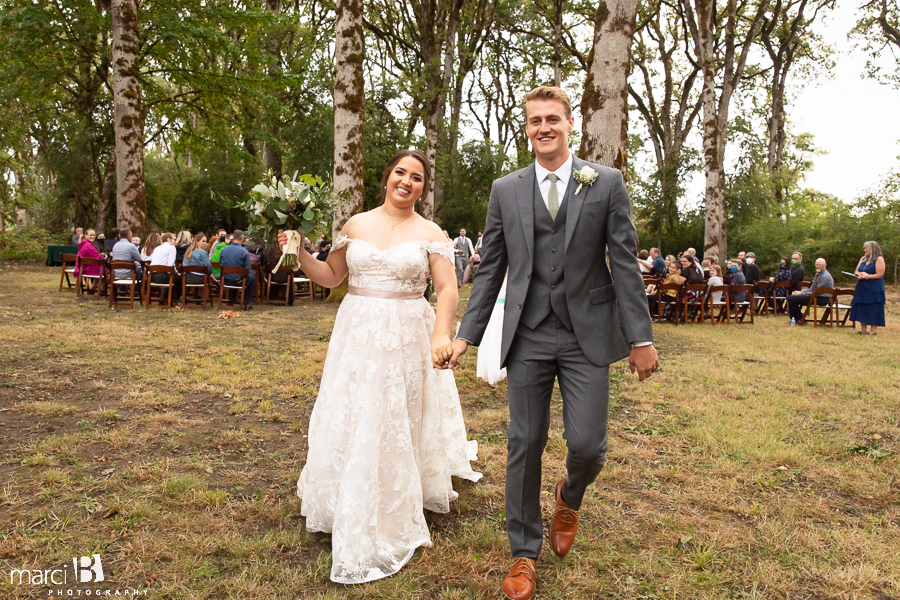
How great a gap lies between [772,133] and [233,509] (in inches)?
1194

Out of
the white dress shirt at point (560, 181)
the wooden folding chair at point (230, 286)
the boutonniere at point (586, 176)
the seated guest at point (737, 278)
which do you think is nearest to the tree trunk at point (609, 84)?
the white dress shirt at point (560, 181)

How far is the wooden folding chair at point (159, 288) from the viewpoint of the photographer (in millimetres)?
13047

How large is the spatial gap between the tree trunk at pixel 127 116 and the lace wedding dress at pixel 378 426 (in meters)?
14.6

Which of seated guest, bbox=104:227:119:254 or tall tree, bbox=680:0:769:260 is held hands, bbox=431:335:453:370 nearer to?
seated guest, bbox=104:227:119:254

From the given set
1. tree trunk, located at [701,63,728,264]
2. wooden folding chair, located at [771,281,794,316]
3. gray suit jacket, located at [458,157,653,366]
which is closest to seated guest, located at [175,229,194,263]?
gray suit jacket, located at [458,157,653,366]

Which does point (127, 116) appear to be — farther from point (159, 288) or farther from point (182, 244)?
point (159, 288)

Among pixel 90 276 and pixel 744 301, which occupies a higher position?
pixel 744 301

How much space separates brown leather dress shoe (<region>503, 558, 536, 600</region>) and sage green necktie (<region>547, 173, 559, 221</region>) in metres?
1.71

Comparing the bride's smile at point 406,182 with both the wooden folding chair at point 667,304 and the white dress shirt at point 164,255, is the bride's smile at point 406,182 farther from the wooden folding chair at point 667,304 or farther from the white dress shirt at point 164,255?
the wooden folding chair at point 667,304

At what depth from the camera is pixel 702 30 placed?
18.2 meters

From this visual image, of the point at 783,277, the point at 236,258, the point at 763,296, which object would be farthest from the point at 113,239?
the point at 783,277

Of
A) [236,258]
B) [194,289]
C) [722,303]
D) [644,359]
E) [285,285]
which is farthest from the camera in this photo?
[285,285]

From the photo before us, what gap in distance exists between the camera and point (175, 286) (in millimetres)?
14109
